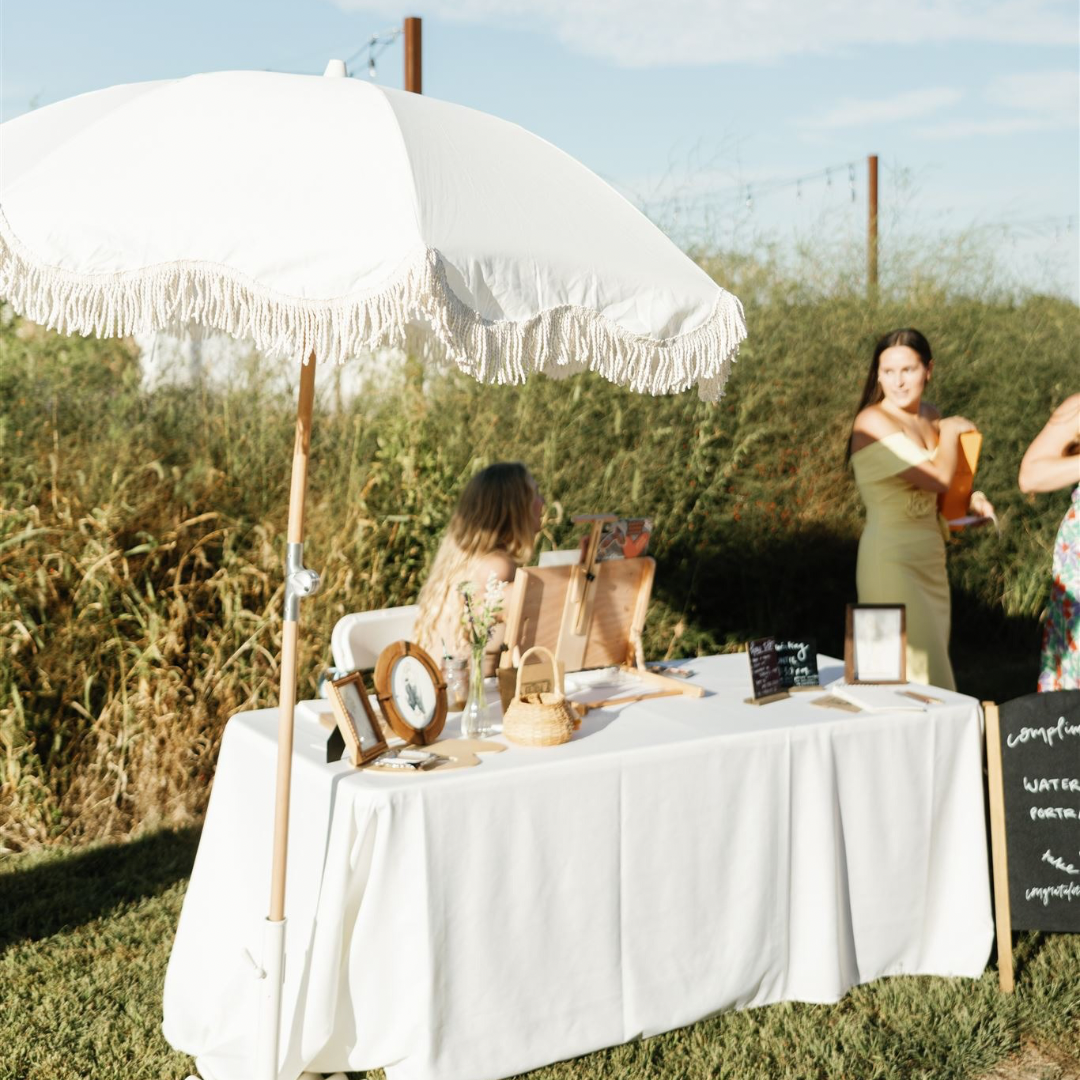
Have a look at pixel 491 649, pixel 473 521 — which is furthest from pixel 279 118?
pixel 491 649

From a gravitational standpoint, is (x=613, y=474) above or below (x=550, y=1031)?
above

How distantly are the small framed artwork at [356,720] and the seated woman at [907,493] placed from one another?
194cm

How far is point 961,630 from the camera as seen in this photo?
7.17 metres

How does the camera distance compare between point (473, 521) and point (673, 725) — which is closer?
point (673, 725)

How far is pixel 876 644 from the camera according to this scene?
320 centimetres

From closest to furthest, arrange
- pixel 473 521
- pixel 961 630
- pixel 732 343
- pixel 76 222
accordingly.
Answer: pixel 76 222, pixel 732 343, pixel 473 521, pixel 961 630

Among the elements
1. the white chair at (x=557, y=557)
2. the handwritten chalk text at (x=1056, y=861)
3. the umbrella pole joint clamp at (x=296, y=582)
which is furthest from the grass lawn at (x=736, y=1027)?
the white chair at (x=557, y=557)

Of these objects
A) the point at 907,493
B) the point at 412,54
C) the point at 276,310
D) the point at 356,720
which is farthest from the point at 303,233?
the point at 412,54

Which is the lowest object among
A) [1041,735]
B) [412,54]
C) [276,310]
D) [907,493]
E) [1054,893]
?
[1054,893]

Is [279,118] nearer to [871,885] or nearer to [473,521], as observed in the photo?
[473,521]

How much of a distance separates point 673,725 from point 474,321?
1.17 m

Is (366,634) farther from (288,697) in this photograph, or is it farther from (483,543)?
(288,697)

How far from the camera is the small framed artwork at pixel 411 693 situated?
257 cm

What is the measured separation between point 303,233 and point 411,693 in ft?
3.54
